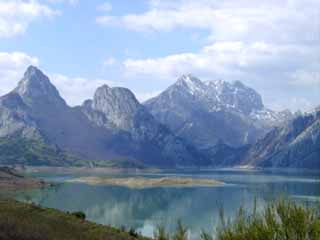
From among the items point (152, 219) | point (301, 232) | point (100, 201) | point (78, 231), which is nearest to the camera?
point (301, 232)

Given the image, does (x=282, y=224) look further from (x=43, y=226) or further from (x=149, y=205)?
(x=149, y=205)

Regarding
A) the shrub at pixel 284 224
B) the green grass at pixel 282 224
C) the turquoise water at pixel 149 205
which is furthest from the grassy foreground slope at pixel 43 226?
the shrub at pixel 284 224

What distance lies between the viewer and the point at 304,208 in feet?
82.3

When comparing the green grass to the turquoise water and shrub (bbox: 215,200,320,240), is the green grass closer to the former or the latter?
shrub (bbox: 215,200,320,240)

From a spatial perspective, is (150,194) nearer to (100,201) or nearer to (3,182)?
(100,201)

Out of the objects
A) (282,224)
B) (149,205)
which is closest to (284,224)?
(282,224)

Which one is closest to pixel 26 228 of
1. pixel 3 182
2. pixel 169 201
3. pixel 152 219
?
pixel 152 219

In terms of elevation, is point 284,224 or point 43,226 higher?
point 284,224

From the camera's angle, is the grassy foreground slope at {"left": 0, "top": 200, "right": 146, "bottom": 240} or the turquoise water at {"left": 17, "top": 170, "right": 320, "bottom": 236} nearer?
the grassy foreground slope at {"left": 0, "top": 200, "right": 146, "bottom": 240}

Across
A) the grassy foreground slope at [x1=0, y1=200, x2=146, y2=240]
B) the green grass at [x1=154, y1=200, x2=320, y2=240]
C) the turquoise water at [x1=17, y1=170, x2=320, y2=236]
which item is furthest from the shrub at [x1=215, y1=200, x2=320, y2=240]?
the turquoise water at [x1=17, y1=170, x2=320, y2=236]

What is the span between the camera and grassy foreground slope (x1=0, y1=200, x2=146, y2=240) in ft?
162

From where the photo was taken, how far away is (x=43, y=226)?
59.2m

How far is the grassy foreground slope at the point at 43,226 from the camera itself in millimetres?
49438

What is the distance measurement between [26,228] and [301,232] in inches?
1392
